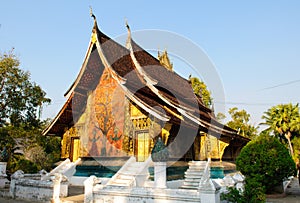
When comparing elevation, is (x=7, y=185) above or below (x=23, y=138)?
below

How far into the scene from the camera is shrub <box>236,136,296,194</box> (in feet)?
→ 34.0

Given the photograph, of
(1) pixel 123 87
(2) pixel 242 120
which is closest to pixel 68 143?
(1) pixel 123 87

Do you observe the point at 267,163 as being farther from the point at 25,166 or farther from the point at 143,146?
the point at 25,166

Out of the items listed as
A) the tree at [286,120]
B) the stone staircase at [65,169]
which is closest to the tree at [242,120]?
the tree at [286,120]

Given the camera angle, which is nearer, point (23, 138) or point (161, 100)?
point (161, 100)

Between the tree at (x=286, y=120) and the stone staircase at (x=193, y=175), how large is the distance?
1249cm

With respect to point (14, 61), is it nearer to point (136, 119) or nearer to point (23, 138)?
point (23, 138)

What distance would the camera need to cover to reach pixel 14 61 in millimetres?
19297

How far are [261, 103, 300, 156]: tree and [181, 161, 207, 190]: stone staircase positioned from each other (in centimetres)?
1249

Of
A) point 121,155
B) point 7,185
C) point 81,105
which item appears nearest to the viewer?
point 121,155

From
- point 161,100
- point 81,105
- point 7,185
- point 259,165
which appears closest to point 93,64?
point 81,105

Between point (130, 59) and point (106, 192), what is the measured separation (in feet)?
28.5

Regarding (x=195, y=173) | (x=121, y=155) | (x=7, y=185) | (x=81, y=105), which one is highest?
(x=81, y=105)

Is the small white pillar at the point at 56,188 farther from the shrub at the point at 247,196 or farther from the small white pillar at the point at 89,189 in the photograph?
the shrub at the point at 247,196
